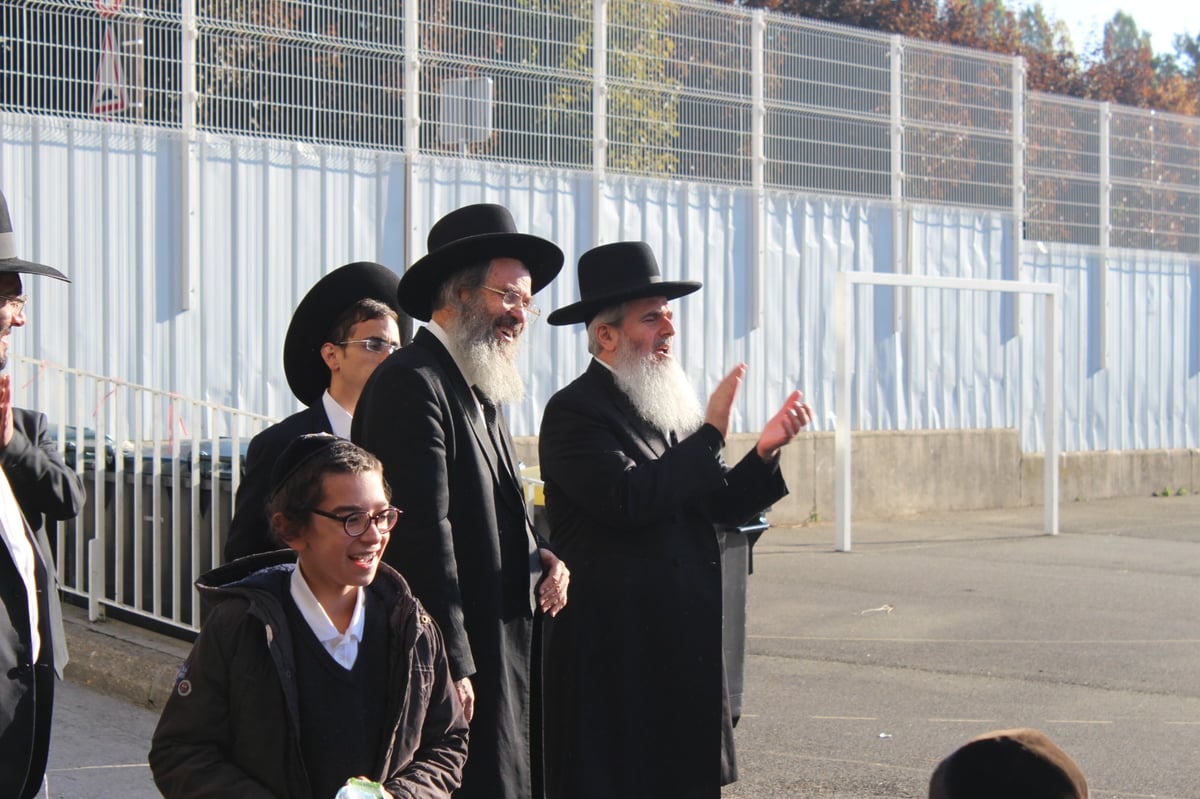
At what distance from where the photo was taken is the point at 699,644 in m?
4.53

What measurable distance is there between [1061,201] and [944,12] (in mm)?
18470

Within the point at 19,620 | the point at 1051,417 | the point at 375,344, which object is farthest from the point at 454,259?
the point at 1051,417

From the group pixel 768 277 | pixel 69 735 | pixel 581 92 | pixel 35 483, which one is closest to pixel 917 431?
pixel 768 277

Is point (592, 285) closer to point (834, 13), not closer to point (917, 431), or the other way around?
point (917, 431)

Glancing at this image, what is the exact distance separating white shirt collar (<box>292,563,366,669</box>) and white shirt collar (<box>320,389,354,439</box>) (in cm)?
135

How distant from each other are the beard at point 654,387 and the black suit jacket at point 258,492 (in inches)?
35.9

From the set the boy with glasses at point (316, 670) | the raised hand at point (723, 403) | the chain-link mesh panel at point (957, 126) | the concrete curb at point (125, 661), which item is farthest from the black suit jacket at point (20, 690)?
the chain-link mesh panel at point (957, 126)

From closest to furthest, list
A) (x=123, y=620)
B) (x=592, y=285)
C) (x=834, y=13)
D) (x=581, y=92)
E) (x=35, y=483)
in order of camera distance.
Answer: (x=35, y=483) → (x=592, y=285) → (x=123, y=620) → (x=581, y=92) → (x=834, y=13)

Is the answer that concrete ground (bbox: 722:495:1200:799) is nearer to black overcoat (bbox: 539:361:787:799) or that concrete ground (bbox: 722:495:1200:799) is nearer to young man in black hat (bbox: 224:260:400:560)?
black overcoat (bbox: 539:361:787:799)

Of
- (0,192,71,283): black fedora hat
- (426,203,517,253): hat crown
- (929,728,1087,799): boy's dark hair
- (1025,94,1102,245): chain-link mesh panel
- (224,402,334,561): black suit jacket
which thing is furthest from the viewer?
(1025,94,1102,245): chain-link mesh panel

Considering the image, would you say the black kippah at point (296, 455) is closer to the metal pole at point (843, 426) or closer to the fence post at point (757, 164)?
the metal pole at point (843, 426)

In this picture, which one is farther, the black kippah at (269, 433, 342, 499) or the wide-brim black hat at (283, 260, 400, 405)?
the wide-brim black hat at (283, 260, 400, 405)

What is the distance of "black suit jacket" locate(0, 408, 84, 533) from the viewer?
3.91 m

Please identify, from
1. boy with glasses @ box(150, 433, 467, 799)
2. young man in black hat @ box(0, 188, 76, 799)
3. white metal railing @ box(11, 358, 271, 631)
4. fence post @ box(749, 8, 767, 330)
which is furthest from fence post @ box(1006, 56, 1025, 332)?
boy with glasses @ box(150, 433, 467, 799)
